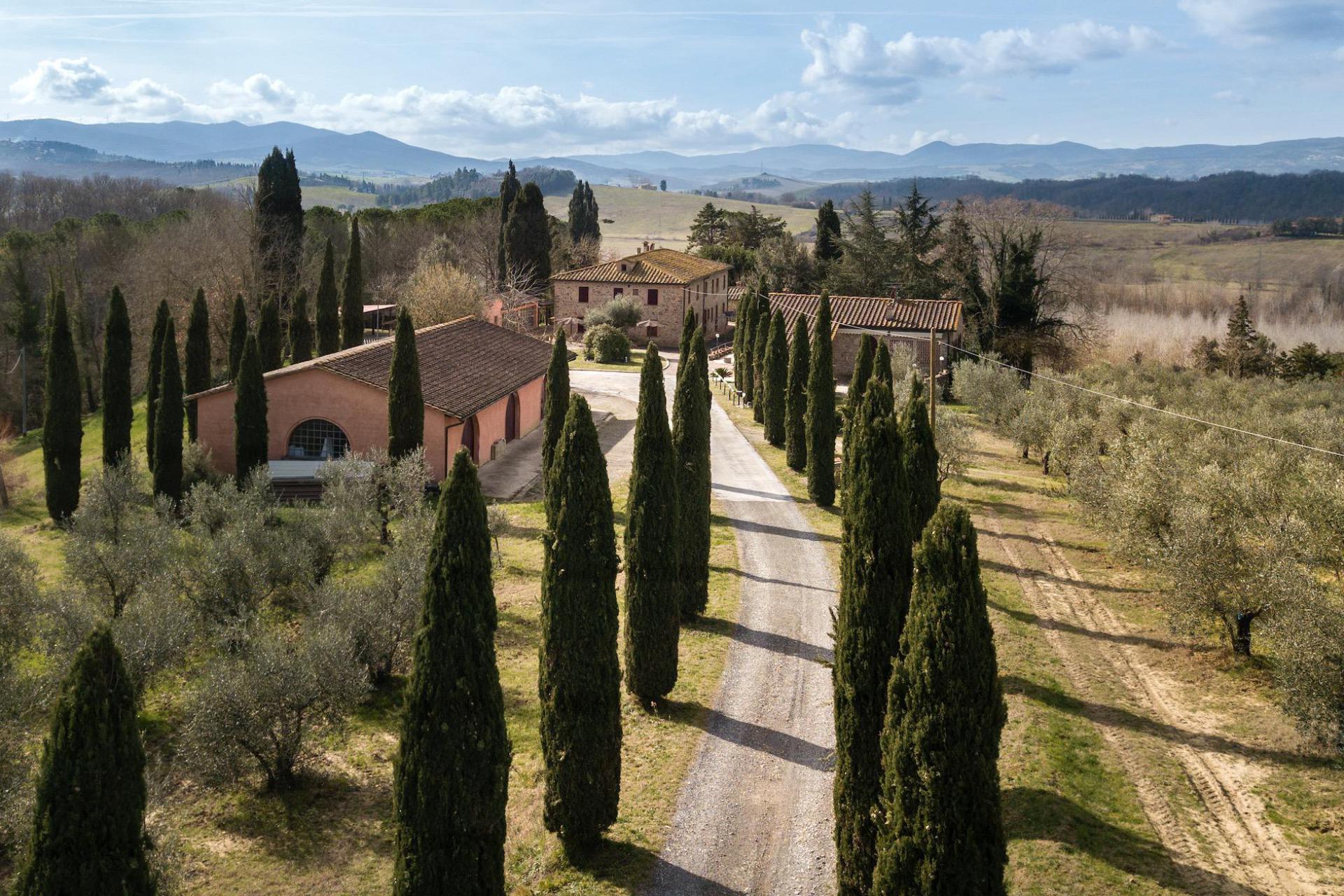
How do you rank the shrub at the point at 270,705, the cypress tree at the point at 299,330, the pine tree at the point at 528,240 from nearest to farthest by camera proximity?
the shrub at the point at 270,705 → the cypress tree at the point at 299,330 → the pine tree at the point at 528,240

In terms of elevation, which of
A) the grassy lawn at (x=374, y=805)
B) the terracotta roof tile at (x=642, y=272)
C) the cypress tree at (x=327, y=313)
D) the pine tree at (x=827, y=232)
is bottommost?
the grassy lawn at (x=374, y=805)

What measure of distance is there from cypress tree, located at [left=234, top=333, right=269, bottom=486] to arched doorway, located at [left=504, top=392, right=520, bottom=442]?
10488 mm

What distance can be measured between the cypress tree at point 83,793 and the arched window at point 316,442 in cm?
2563

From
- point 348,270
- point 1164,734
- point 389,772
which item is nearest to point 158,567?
point 389,772

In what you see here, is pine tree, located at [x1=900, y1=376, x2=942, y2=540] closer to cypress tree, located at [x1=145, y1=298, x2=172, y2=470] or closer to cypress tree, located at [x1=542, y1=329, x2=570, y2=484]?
cypress tree, located at [x1=542, y1=329, x2=570, y2=484]

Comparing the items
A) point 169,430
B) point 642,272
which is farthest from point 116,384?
point 642,272

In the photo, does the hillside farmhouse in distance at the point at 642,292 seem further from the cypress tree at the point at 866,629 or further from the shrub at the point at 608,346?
the cypress tree at the point at 866,629

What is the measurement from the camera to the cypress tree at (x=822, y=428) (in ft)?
98.8

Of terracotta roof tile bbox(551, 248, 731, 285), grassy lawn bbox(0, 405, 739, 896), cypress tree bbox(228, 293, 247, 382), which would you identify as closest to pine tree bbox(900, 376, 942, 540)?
grassy lawn bbox(0, 405, 739, 896)

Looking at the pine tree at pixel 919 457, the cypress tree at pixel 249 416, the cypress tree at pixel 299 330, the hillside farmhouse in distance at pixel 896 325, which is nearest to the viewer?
the pine tree at pixel 919 457

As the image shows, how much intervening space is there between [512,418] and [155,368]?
1334 centimetres

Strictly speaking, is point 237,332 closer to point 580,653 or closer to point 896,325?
point 580,653

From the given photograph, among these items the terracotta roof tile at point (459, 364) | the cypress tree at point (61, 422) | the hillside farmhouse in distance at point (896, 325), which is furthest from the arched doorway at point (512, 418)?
the hillside farmhouse in distance at point (896, 325)

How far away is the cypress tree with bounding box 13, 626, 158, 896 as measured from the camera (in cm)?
827
